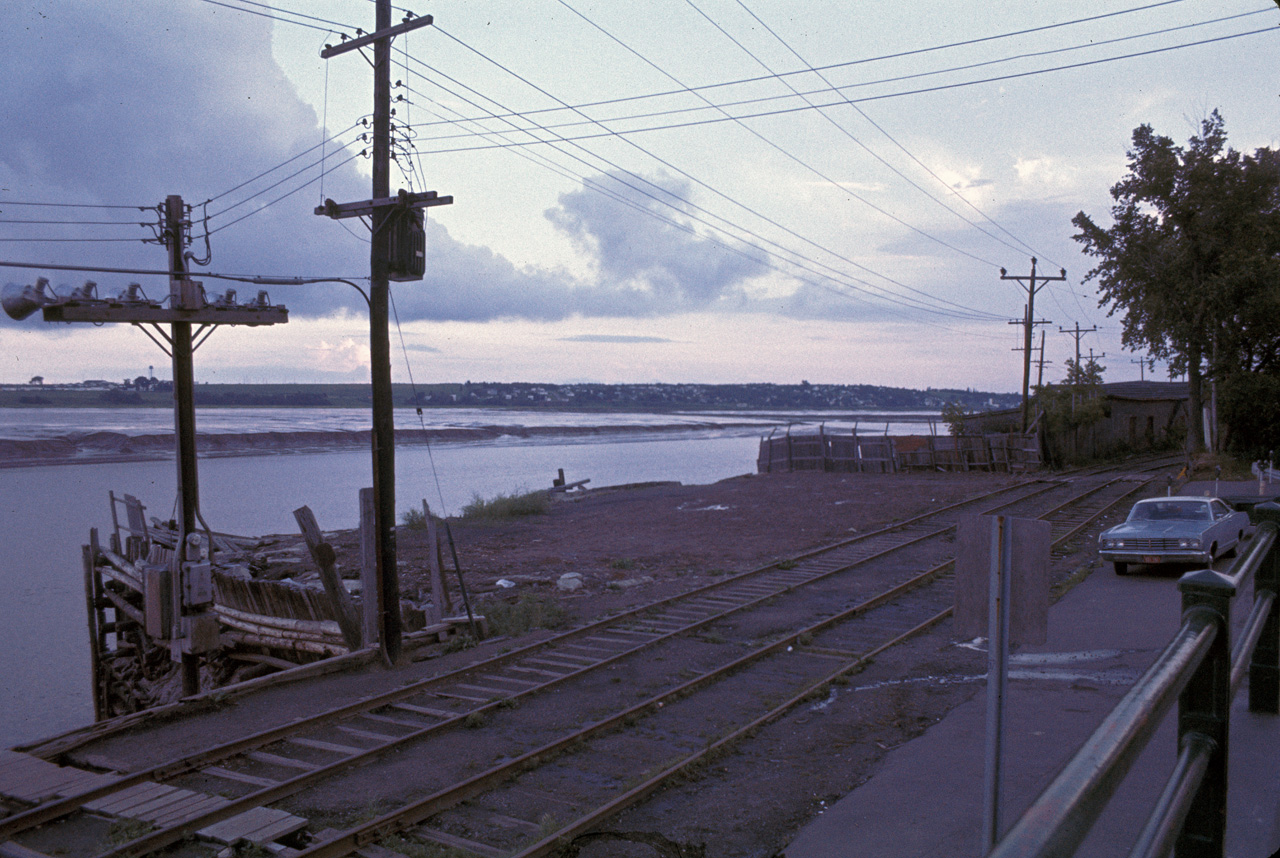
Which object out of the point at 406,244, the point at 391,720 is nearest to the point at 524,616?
the point at 391,720

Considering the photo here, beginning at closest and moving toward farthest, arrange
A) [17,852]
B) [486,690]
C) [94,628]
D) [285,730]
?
[17,852] → [285,730] → [486,690] → [94,628]

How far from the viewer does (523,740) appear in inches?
368

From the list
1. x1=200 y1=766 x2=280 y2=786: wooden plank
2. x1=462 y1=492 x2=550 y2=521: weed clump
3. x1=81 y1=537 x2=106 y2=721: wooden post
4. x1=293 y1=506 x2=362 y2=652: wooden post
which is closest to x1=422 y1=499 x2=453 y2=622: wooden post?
x1=293 y1=506 x2=362 y2=652: wooden post

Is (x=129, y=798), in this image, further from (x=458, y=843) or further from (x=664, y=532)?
(x=664, y=532)

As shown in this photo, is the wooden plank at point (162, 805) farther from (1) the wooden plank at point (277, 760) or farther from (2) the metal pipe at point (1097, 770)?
(2) the metal pipe at point (1097, 770)

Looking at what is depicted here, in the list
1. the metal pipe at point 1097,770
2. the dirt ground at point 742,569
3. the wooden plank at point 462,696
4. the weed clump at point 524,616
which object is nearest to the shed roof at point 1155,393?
the dirt ground at point 742,569

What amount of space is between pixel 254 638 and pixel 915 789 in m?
12.7

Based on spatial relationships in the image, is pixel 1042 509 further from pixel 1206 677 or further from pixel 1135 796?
pixel 1206 677

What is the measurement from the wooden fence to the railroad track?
33262 mm

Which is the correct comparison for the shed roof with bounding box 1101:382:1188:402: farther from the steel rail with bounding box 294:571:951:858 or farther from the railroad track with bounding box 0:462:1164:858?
the steel rail with bounding box 294:571:951:858

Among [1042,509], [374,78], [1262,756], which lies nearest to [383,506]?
[374,78]

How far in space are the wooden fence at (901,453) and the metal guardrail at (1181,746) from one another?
149ft

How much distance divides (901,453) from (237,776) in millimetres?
43964

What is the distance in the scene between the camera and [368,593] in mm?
13992
